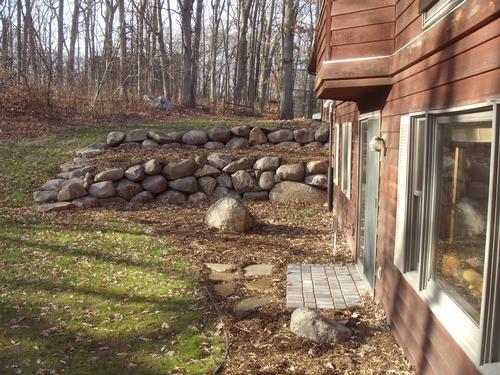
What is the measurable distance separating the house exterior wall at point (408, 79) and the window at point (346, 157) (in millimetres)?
1034

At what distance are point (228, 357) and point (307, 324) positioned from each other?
0.85 metres

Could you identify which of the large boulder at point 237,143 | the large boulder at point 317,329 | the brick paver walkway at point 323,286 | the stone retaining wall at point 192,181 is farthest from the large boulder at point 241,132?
the large boulder at point 317,329

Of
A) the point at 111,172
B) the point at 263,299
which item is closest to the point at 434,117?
the point at 263,299

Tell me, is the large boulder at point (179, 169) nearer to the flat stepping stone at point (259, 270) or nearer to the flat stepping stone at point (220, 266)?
the flat stepping stone at point (220, 266)

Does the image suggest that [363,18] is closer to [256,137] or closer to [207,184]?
[207,184]

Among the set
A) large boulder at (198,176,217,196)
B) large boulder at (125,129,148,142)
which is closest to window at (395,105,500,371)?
large boulder at (198,176,217,196)

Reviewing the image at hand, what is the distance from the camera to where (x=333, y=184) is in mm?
11570

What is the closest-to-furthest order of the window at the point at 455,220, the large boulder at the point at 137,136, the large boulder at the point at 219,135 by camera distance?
the window at the point at 455,220, the large boulder at the point at 219,135, the large boulder at the point at 137,136

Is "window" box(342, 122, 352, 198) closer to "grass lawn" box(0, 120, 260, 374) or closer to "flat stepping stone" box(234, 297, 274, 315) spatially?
"flat stepping stone" box(234, 297, 274, 315)

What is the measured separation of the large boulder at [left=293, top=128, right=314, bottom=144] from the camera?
14.3 meters

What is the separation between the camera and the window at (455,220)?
256cm

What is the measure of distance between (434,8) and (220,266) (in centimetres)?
481

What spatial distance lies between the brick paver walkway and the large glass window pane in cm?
235

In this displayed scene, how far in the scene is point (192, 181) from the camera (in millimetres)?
12812
